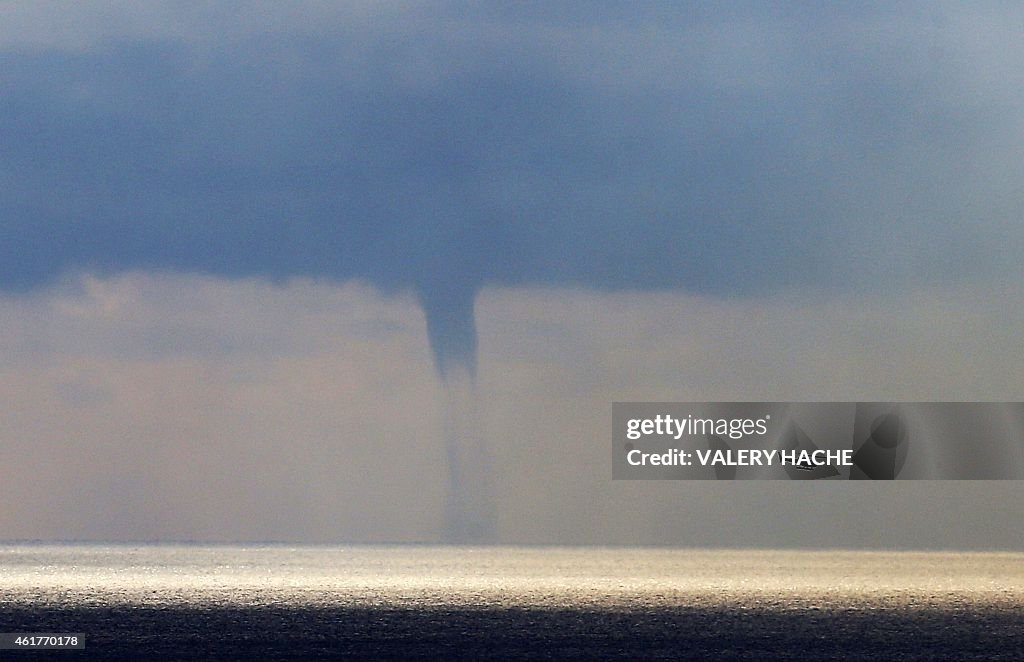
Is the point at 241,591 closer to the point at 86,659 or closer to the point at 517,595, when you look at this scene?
the point at 517,595

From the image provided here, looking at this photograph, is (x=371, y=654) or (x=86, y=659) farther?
(x=371, y=654)

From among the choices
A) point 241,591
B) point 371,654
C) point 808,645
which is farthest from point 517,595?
point 371,654

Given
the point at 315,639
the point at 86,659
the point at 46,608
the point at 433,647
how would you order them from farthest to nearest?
1. the point at 46,608
2. the point at 315,639
3. the point at 433,647
4. the point at 86,659

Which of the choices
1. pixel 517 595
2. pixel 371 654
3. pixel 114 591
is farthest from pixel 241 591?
pixel 371 654

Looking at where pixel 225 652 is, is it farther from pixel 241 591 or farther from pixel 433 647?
pixel 241 591

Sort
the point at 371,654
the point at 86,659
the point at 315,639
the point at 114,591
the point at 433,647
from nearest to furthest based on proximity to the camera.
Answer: the point at 86,659 < the point at 371,654 < the point at 433,647 < the point at 315,639 < the point at 114,591

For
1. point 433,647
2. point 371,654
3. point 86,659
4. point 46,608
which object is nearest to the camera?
point 86,659

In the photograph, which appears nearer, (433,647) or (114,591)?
(433,647)

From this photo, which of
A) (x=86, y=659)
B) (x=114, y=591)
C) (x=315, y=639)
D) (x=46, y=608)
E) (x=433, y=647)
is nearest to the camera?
(x=86, y=659)
